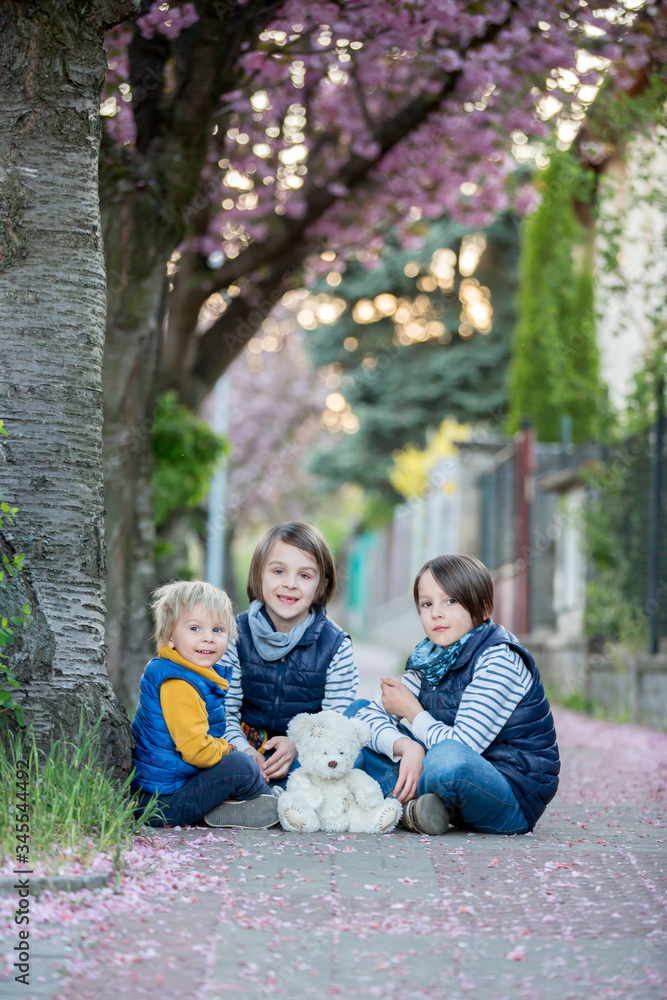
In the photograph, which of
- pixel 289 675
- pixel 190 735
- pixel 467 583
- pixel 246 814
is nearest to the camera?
pixel 190 735

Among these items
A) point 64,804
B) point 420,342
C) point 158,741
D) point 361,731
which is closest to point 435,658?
point 361,731

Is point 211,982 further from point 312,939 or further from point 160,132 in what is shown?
→ point 160,132

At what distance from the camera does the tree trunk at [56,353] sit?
364 cm

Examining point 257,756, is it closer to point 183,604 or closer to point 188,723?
point 188,723

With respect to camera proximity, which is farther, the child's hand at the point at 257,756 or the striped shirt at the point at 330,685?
the striped shirt at the point at 330,685

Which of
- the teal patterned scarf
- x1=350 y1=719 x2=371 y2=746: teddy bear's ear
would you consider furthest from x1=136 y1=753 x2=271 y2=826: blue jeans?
the teal patterned scarf

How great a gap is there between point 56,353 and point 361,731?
1.74 metres

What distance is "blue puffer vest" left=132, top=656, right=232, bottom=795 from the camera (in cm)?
383

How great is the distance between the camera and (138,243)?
6.11 m

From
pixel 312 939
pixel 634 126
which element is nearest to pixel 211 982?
pixel 312 939

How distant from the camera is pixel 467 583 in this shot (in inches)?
163

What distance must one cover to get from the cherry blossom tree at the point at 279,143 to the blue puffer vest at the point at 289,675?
207 cm

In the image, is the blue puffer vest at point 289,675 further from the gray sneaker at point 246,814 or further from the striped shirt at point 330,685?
the gray sneaker at point 246,814

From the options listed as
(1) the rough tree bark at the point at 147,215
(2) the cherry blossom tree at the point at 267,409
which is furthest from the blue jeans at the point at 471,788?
(2) the cherry blossom tree at the point at 267,409
